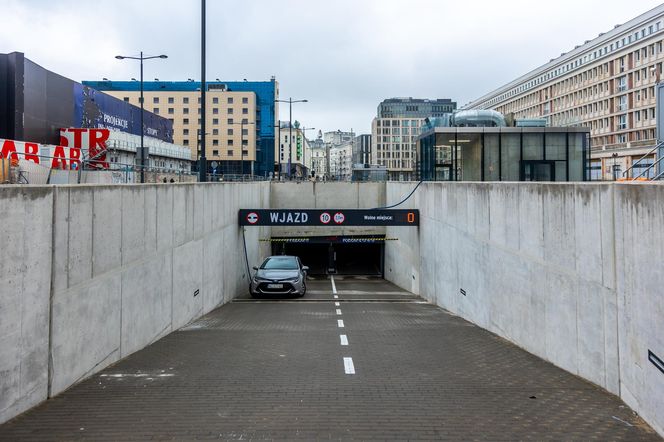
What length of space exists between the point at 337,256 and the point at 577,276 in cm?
4921

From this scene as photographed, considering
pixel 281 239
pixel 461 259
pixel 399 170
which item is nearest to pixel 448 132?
pixel 461 259

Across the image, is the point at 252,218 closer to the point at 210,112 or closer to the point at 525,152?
the point at 525,152

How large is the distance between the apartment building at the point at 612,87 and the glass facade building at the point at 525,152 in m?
28.4

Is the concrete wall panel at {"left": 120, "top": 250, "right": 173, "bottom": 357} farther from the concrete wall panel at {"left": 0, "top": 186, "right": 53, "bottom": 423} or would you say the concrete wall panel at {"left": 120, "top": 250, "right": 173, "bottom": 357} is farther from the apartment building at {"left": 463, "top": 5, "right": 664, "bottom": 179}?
the apartment building at {"left": 463, "top": 5, "right": 664, "bottom": 179}

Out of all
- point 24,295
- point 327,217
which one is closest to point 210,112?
point 327,217

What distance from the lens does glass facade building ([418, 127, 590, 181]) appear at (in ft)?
85.3

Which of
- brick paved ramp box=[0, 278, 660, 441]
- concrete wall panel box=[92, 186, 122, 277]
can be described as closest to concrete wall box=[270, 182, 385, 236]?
brick paved ramp box=[0, 278, 660, 441]

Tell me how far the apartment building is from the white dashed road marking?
4849cm

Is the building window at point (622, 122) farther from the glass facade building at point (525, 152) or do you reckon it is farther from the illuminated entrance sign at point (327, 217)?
the illuminated entrance sign at point (327, 217)

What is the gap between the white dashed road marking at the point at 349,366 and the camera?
29.5 ft

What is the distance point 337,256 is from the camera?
57562 mm

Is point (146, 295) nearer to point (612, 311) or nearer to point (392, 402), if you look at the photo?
point (392, 402)

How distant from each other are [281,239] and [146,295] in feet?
91.5

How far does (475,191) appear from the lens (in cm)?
1505
